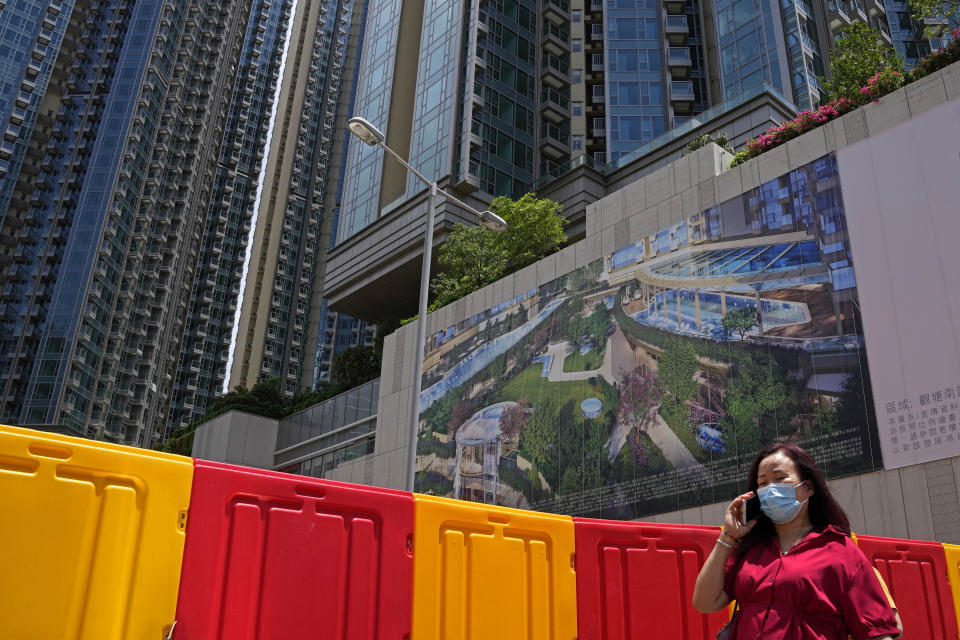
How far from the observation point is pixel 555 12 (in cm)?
5603

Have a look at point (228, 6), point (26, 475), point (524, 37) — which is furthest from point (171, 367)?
point (26, 475)

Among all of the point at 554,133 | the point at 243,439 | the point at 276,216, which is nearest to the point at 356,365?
the point at 243,439

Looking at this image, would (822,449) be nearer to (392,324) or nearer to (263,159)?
(392,324)

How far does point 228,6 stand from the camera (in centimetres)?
10762

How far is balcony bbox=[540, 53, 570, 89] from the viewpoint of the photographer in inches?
2104

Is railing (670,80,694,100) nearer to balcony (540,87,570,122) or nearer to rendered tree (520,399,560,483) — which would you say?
balcony (540,87,570,122)

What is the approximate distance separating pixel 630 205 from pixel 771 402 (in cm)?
852

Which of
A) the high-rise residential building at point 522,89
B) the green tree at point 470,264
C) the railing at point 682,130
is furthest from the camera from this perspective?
the high-rise residential building at point 522,89

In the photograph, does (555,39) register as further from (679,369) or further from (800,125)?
(679,369)

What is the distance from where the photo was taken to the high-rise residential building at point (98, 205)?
76000 millimetres

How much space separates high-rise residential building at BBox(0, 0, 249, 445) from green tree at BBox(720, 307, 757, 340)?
219ft

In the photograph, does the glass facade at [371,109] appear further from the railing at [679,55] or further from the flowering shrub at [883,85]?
the flowering shrub at [883,85]

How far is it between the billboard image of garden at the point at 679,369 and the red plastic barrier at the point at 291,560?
1414cm

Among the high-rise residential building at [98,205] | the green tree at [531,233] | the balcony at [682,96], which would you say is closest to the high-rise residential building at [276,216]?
the high-rise residential building at [98,205]
